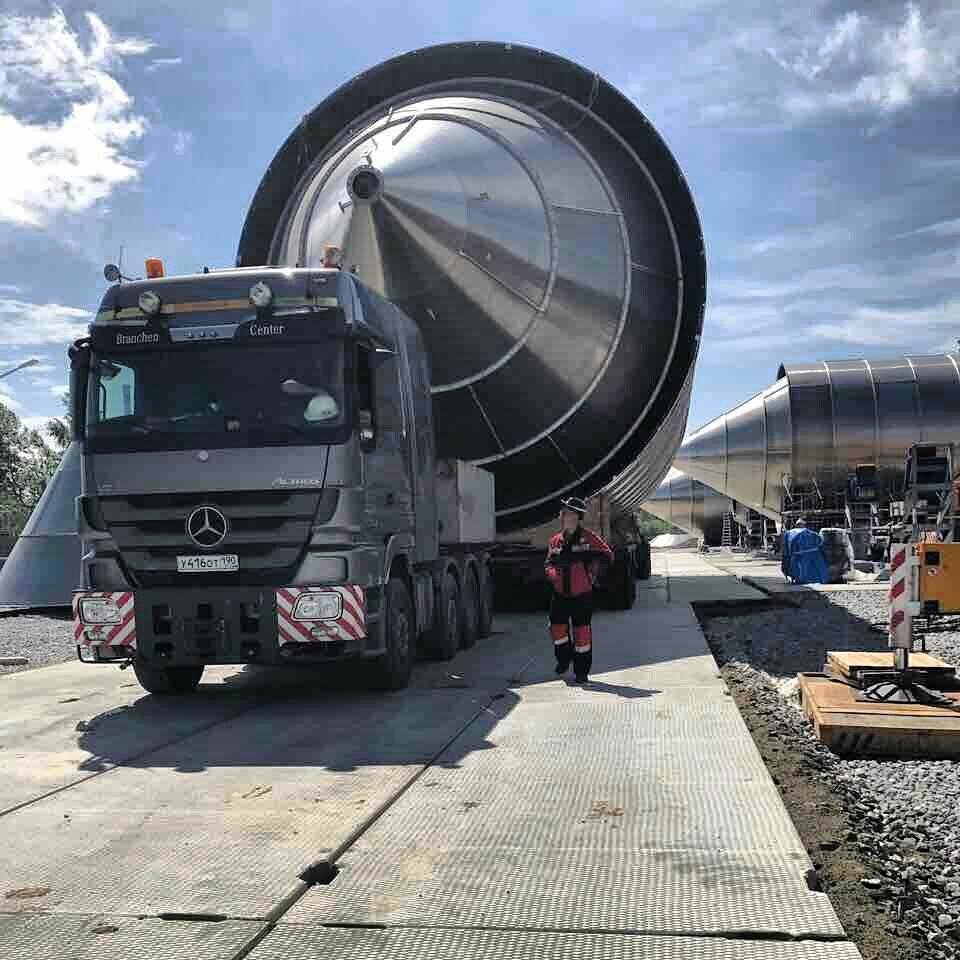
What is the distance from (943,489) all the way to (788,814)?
16.2 feet

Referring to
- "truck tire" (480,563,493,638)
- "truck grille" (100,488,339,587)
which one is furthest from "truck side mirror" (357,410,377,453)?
"truck tire" (480,563,493,638)

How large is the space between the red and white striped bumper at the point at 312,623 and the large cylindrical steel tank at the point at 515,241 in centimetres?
497

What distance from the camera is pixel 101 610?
307 inches

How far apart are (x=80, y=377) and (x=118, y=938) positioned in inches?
207

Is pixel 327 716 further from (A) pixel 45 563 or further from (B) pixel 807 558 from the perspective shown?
(B) pixel 807 558

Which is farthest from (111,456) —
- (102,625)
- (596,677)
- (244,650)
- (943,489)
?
(943,489)

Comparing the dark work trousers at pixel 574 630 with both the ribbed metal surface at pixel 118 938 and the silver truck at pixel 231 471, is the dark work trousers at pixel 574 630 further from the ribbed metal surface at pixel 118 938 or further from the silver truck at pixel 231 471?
the ribbed metal surface at pixel 118 938

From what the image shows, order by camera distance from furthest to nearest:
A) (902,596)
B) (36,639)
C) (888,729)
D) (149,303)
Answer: (36,639)
(149,303)
(902,596)
(888,729)

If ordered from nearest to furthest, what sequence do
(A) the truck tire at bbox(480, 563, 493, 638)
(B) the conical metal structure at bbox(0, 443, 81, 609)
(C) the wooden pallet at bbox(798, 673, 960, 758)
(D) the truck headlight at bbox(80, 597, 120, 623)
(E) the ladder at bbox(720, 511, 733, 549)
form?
(C) the wooden pallet at bbox(798, 673, 960, 758)
(D) the truck headlight at bbox(80, 597, 120, 623)
(A) the truck tire at bbox(480, 563, 493, 638)
(B) the conical metal structure at bbox(0, 443, 81, 609)
(E) the ladder at bbox(720, 511, 733, 549)

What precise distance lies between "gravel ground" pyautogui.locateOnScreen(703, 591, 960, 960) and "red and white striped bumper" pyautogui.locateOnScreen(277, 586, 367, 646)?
2873 mm

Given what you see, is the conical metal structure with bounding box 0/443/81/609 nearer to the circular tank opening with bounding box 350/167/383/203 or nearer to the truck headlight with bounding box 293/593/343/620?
the circular tank opening with bounding box 350/167/383/203

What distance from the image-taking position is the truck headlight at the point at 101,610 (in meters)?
7.80

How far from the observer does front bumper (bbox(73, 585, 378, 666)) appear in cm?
761

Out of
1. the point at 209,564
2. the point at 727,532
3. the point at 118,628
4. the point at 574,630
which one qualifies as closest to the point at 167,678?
the point at 118,628
